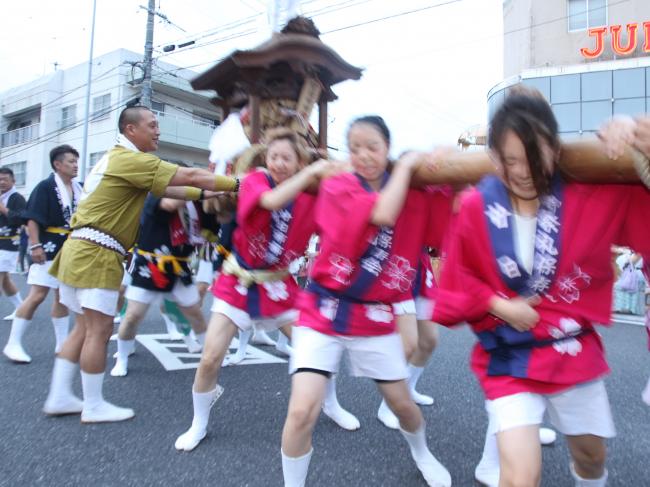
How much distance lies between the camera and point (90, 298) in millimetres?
2910

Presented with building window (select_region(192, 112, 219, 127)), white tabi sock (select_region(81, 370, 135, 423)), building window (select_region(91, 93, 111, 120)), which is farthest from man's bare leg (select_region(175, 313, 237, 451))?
building window (select_region(91, 93, 111, 120))

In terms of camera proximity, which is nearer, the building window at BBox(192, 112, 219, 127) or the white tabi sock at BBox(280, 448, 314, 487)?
the white tabi sock at BBox(280, 448, 314, 487)

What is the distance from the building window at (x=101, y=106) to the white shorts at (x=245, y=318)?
20.8m

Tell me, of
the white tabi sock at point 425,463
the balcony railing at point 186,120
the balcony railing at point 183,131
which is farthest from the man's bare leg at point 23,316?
the balcony railing at point 183,131

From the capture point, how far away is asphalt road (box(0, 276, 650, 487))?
2.33 metres

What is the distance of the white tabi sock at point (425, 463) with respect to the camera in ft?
7.34

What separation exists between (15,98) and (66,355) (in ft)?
88.6

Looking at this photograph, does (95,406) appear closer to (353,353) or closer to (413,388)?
(353,353)

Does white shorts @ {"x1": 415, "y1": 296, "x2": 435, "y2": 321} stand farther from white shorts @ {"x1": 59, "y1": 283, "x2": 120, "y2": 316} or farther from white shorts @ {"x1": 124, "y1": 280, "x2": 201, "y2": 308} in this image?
white shorts @ {"x1": 59, "y1": 283, "x2": 120, "y2": 316}

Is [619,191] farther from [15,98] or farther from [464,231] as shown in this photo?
[15,98]

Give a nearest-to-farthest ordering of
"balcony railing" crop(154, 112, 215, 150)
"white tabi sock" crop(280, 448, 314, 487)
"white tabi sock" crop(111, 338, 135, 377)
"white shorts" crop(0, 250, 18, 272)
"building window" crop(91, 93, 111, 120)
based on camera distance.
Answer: "white tabi sock" crop(280, 448, 314, 487) → "white tabi sock" crop(111, 338, 135, 377) → "white shorts" crop(0, 250, 18, 272) → "balcony railing" crop(154, 112, 215, 150) → "building window" crop(91, 93, 111, 120)

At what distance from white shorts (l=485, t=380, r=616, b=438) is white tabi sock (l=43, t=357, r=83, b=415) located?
2701mm

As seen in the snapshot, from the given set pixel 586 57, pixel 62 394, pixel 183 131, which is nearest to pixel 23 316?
pixel 62 394

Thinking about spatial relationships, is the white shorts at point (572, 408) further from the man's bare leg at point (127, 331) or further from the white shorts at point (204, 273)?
the white shorts at point (204, 273)
